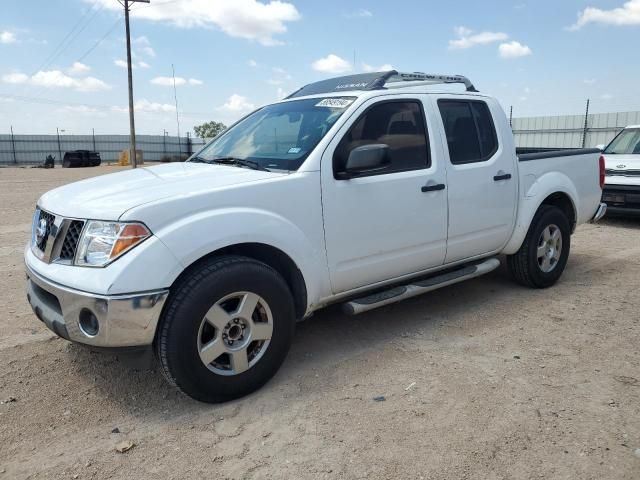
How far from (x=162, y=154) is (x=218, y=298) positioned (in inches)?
1642

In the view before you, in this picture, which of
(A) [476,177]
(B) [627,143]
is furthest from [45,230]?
(B) [627,143]

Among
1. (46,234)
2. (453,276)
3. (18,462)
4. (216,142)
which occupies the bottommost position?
(18,462)

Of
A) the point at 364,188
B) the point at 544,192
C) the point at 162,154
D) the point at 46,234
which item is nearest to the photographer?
the point at 46,234

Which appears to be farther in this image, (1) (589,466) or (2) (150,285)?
(2) (150,285)

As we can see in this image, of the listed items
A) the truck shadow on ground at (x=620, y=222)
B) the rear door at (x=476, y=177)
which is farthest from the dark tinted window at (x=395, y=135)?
the truck shadow on ground at (x=620, y=222)

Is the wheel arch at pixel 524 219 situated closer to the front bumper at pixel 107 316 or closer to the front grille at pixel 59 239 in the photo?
the front bumper at pixel 107 316

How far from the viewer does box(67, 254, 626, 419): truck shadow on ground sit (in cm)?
315

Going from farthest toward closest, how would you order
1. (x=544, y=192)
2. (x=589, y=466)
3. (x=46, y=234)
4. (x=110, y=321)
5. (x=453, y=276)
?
(x=544, y=192), (x=453, y=276), (x=46, y=234), (x=110, y=321), (x=589, y=466)

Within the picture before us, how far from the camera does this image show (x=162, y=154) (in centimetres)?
4216

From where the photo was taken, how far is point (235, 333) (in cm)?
307

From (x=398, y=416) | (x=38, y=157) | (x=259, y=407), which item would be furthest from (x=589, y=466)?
(x=38, y=157)

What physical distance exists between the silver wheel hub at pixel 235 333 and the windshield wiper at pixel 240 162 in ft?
3.06

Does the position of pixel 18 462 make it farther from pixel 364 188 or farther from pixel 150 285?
pixel 364 188

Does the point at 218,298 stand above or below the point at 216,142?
below
